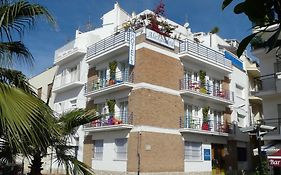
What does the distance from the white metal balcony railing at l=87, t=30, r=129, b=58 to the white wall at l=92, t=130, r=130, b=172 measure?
6.85 meters

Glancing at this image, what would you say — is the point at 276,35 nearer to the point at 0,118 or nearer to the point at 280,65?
the point at 0,118

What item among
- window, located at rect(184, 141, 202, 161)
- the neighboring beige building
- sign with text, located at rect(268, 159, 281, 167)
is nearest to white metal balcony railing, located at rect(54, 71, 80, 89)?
the neighboring beige building

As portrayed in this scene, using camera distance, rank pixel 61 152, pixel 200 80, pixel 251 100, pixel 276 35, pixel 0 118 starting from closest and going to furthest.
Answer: pixel 276 35, pixel 0 118, pixel 61 152, pixel 200 80, pixel 251 100

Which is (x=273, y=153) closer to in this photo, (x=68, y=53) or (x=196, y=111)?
(x=196, y=111)

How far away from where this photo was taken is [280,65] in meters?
24.5

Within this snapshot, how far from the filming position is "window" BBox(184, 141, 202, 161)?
28356mm

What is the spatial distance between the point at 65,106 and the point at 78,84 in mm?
3901

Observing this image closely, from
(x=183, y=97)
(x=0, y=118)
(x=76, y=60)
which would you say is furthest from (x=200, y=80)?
(x=0, y=118)

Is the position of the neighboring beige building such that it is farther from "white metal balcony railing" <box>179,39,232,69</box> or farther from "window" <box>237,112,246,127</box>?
"window" <box>237,112,246,127</box>

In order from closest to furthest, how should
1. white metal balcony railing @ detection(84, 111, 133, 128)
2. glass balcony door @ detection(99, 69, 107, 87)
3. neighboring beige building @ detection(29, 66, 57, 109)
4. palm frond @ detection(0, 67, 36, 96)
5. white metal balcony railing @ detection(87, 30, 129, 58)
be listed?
palm frond @ detection(0, 67, 36, 96), white metal balcony railing @ detection(84, 111, 133, 128), white metal balcony railing @ detection(87, 30, 129, 58), glass balcony door @ detection(99, 69, 107, 87), neighboring beige building @ detection(29, 66, 57, 109)

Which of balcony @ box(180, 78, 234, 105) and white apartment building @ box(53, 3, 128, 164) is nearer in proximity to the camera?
balcony @ box(180, 78, 234, 105)

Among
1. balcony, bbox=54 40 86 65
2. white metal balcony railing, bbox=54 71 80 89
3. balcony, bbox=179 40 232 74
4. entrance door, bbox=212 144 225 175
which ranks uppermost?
balcony, bbox=54 40 86 65

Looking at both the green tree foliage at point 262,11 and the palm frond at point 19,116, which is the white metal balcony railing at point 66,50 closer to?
the palm frond at point 19,116

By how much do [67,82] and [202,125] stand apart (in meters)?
14.2
